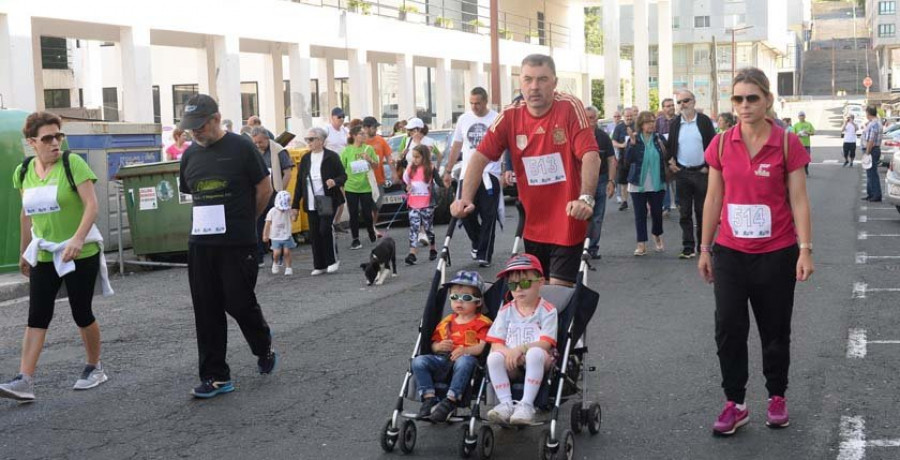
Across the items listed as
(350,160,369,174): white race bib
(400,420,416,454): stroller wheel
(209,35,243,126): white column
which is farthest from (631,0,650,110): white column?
(400,420,416,454): stroller wheel

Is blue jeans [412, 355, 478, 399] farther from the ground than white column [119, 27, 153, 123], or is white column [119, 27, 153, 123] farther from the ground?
white column [119, 27, 153, 123]

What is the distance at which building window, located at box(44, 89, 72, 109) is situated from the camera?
43.2 m

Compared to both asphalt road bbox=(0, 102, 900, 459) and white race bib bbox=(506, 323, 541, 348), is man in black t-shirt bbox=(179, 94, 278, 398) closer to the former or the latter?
asphalt road bbox=(0, 102, 900, 459)

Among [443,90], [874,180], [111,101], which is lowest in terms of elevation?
[874,180]

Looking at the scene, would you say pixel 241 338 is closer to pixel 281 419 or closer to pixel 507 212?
pixel 281 419

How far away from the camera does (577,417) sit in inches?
237

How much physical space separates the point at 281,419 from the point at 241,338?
296 cm

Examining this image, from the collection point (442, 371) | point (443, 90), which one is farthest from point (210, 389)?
point (443, 90)

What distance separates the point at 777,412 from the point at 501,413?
1600 mm

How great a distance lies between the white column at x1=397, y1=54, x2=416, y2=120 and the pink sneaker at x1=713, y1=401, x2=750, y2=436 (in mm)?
29157

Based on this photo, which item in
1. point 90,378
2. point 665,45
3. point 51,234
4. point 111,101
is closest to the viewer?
point 51,234

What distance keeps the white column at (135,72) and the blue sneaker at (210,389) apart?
16.0 m

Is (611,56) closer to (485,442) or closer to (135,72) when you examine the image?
(135,72)

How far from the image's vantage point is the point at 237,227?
7.50m
